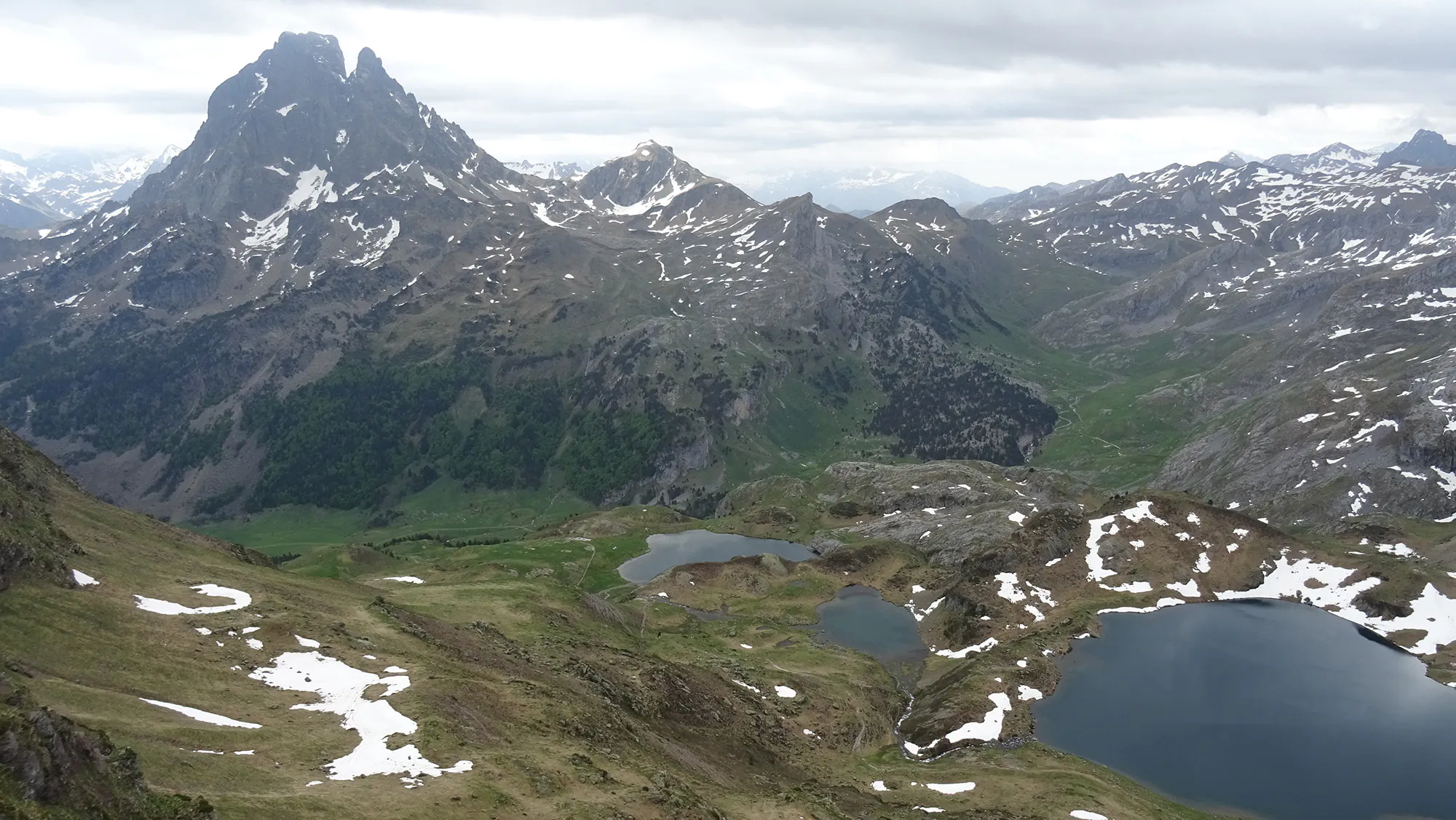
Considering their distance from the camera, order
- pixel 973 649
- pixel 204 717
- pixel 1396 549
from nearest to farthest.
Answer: pixel 204 717 < pixel 973 649 < pixel 1396 549

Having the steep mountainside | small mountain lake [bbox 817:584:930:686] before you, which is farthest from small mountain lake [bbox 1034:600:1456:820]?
small mountain lake [bbox 817:584:930:686]

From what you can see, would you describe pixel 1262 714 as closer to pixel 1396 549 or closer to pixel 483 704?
pixel 1396 549

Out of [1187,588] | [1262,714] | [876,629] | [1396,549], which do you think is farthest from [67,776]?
[1396,549]

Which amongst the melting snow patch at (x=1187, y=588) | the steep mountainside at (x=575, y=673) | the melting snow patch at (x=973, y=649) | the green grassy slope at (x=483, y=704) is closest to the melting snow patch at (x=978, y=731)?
the steep mountainside at (x=575, y=673)

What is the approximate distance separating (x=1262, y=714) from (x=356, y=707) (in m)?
103

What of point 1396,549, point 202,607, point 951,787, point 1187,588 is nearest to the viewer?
point 202,607

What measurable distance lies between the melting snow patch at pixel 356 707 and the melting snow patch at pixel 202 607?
9.82m

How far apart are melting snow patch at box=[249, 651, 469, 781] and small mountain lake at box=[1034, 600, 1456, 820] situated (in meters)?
71.8

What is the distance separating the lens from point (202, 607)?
227 feet

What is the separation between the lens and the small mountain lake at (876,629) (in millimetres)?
126812

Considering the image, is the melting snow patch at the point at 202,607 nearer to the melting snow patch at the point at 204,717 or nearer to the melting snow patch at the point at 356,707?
the melting snow patch at the point at 356,707

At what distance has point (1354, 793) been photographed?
86562 millimetres

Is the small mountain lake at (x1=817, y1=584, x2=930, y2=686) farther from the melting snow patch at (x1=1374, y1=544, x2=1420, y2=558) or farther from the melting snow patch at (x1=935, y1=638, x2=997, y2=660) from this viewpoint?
the melting snow patch at (x1=1374, y1=544, x2=1420, y2=558)

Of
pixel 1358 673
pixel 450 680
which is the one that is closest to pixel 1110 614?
pixel 1358 673
